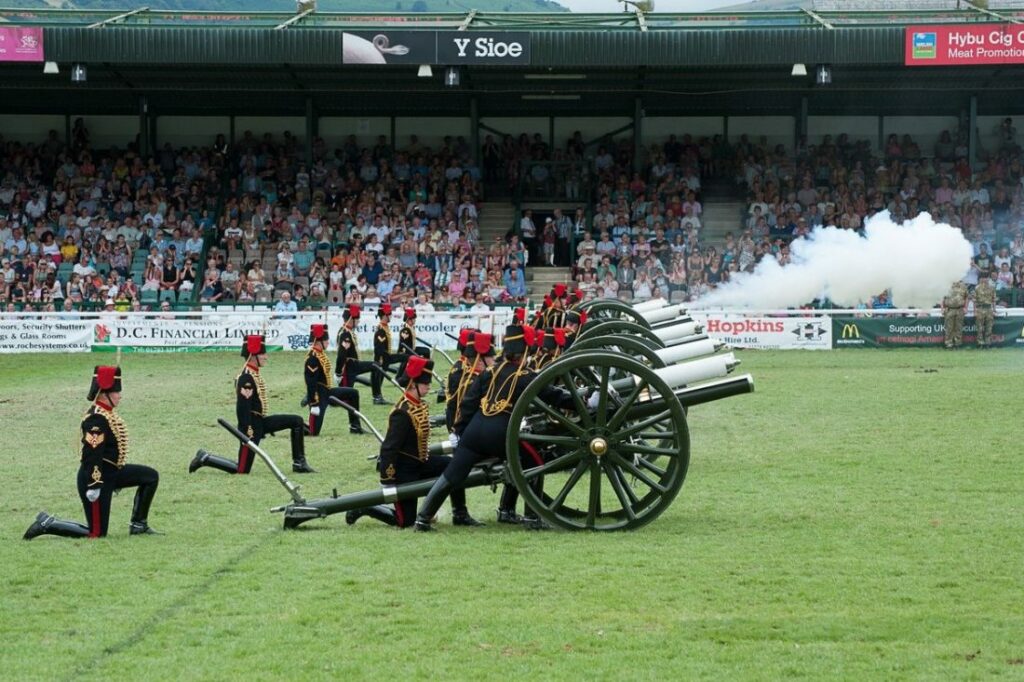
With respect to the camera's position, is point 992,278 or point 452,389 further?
point 992,278

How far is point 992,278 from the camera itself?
30.1 m

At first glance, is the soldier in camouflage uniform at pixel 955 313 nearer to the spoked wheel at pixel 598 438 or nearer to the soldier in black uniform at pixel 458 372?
the soldier in black uniform at pixel 458 372

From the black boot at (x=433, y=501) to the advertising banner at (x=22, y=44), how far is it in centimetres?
2485

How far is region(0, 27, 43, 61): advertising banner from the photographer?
104 ft

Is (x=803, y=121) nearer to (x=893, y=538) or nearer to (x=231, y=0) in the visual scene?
(x=893, y=538)

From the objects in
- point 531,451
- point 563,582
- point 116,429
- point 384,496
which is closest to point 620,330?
point 531,451

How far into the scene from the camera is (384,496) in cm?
1036

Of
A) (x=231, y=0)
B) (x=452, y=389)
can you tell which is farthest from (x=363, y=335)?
(x=231, y=0)

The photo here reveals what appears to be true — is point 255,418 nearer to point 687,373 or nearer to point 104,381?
point 104,381

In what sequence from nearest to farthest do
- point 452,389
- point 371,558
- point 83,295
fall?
point 371,558
point 452,389
point 83,295

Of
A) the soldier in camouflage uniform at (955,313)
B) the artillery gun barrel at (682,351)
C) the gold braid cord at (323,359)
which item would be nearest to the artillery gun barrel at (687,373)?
the artillery gun barrel at (682,351)

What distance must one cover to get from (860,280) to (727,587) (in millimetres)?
17197

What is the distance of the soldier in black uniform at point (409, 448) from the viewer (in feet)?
34.8

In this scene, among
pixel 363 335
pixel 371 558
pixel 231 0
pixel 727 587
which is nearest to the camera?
pixel 727 587
